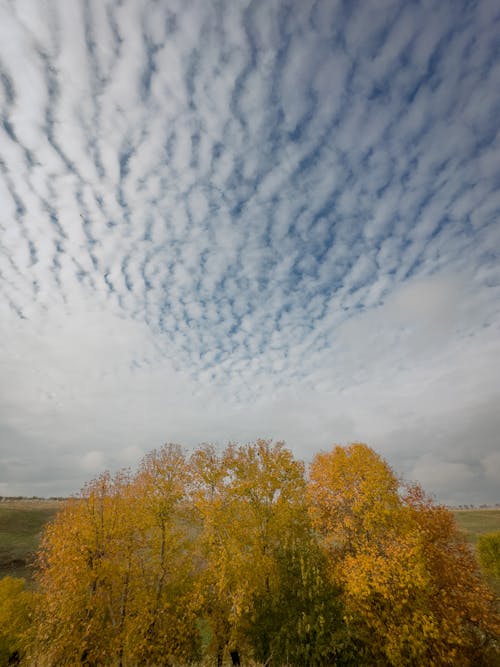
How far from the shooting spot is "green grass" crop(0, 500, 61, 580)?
72.9m

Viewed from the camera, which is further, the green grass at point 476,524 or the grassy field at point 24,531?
the green grass at point 476,524

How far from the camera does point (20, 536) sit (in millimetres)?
90625

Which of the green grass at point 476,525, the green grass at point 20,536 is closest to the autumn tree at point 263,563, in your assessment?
the green grass at point 20,536

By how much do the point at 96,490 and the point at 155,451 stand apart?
6.58 meters

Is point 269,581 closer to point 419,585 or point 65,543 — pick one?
point 419,585

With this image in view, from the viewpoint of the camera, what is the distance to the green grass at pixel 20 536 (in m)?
72.9

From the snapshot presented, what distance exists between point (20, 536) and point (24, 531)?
4671 mm

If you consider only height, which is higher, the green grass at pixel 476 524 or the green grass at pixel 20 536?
the green grass at pixel 20 536

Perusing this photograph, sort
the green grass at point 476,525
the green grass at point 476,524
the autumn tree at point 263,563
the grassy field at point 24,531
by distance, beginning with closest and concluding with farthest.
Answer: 1. the autumn tree at point 263,563
2. the grassy field at point 24,531
3. the green grass at point 476,525
4. the green grass at point 476,524

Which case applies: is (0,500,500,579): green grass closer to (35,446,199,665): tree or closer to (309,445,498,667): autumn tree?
(35,446,199,665): tree

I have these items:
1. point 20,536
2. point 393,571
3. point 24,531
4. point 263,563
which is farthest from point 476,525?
point 24,531

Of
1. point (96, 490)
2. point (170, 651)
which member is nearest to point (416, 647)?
point (170, 651)

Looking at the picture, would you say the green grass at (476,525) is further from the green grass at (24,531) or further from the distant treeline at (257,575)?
the distant treeline at (257,575)

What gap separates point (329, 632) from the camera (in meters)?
26.4
